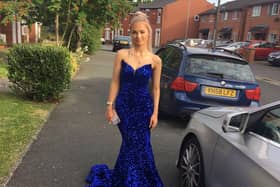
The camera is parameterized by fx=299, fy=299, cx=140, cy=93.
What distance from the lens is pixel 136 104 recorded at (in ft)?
9.82

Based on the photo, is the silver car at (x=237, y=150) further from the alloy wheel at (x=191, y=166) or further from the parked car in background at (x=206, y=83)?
the parked car in background at (x=206, y=83)

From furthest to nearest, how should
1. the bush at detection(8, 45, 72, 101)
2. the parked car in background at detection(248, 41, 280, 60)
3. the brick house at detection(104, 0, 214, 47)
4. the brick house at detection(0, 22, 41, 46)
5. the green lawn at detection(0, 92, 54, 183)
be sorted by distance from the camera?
the brick house at detection(104, 0, 214, 47) → the parked car in background at detection(248, 41, 280, 60) → the brick house at detection(0, 22, 41, 46) → the bush at detection(8, 45, 72, 101) → the green lawn at detection(0, 92, 54, 183)

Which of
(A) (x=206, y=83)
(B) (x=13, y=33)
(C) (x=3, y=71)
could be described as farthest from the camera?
(B) (x=13, y=33)

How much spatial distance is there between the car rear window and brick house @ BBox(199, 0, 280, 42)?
1213 inches

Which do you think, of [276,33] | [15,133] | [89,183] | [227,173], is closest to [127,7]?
[15,133]

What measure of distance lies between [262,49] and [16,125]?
2677 centimetres

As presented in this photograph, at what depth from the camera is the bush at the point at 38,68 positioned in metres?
6.45

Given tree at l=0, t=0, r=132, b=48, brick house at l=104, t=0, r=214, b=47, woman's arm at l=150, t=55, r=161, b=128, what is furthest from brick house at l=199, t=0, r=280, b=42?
woman's arm at l=150, t=55, r=161, b=128

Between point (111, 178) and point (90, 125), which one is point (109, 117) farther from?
point (90, 125)

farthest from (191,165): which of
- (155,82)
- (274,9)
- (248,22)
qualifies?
(248,22)

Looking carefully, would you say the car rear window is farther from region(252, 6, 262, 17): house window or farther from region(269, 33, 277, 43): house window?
region(252, 6, 262, 17): house window

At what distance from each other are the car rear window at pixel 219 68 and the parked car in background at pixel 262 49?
23498mm

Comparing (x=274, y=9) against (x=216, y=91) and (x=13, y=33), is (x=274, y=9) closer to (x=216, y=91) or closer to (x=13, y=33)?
(x=13, y=33)

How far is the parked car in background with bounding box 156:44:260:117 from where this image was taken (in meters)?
5.48
